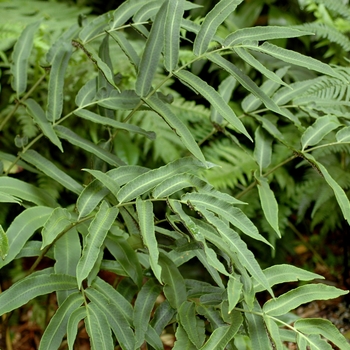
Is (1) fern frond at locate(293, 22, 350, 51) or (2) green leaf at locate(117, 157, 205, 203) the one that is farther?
(1) fern frond at locate(293, 22, 350, 51)

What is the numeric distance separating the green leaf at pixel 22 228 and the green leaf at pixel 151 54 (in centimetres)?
31

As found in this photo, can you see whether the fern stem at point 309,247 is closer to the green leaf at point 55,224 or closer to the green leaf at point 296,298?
the green leaf at point 296,298

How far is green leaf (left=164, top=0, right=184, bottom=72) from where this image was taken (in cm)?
89

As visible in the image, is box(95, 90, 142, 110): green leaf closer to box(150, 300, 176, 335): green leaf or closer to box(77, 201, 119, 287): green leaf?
box(77, 201, 119, 287): green leaf

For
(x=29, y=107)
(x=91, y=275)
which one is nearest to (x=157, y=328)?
(x=91, y=275)

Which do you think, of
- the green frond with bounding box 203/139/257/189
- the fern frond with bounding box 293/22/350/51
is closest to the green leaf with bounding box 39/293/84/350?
the green frond with bounding box 203/139/257/189

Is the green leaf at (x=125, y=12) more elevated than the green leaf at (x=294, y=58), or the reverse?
the green leaf at (x=125, y=12)

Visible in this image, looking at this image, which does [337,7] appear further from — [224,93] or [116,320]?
[116,320]

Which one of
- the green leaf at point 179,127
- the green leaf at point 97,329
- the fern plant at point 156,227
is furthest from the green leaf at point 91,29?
the green leaf at point 97,329

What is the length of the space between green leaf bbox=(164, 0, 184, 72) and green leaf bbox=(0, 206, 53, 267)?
38cm

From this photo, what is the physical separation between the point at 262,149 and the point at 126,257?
16.9 inches

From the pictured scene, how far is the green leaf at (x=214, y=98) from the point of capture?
2.81 feet

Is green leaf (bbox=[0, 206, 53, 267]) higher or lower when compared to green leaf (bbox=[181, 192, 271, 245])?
lower

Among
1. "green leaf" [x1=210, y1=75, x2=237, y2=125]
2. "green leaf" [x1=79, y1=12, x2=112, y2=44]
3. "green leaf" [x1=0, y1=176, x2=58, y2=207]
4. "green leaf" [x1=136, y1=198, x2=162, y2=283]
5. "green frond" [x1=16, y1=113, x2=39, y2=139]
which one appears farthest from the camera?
"green frond" [x1=16, y1=113, x2=39, y2=139]
